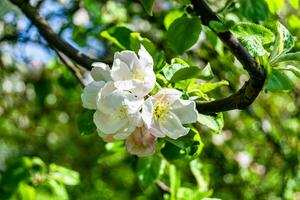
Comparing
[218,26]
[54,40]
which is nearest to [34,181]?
[54,40]

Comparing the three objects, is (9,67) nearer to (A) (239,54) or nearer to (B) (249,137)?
(B) (249,137)

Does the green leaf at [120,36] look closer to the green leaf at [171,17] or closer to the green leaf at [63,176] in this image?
the green leaf at [171,17]

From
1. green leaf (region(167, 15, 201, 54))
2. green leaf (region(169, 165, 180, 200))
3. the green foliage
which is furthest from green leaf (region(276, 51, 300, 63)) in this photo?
the green foliage

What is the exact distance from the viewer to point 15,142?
470cm

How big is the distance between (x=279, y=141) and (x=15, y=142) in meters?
2.35

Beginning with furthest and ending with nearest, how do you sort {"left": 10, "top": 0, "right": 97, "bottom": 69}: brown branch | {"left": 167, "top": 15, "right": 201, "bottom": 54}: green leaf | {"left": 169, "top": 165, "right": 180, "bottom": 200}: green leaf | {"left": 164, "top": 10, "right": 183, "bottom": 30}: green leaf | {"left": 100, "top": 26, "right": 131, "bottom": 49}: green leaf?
{"left": 164, "top": 10, "right": 183, "bottom": 30}: green leaf
{"left": 169, "top": 165, "right": 180, "bottom": 200}: green leaf
{"left": 10, "top": 0, "right": 97, "bottom": 69}: brown branch
{"left": 100, "top": 26, "right": 131, "bottom": 49}: green leaf
{"left": 167, "top": 15, "right": 201, "bottom": 54}: green leaf

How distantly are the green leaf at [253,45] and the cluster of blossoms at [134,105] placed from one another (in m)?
0.14

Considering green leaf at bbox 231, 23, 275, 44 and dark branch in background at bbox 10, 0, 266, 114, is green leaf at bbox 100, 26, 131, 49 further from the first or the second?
green leaf at bbox 231, 23, 275, 44

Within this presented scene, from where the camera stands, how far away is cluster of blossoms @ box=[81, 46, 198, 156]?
41.9 inches

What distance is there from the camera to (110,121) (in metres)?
1.10

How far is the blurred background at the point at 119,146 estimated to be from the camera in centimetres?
228

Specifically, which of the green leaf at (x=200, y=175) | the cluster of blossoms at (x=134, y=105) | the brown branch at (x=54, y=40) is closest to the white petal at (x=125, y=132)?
the cluster of blossoms at (x=134, y=105)

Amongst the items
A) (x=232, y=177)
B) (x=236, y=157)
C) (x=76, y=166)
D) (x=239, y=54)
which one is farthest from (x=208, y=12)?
(x=76, y=166)

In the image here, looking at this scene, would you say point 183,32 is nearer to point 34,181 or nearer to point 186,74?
point 186,74
